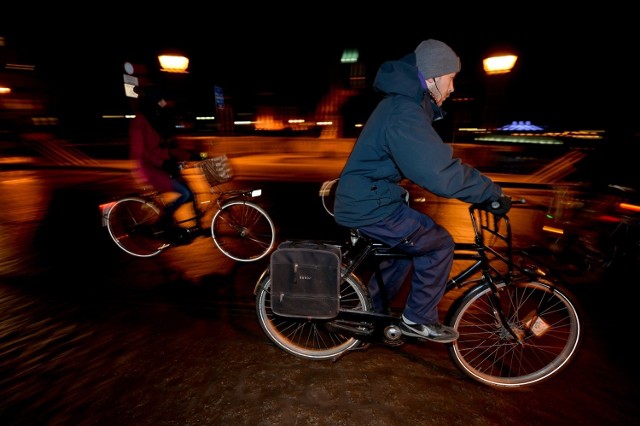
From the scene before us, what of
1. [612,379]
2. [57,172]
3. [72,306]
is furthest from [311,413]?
[57,172]

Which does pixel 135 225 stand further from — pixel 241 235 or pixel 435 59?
pixel 435 59

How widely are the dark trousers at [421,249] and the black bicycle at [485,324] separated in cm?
13

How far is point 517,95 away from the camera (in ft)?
123

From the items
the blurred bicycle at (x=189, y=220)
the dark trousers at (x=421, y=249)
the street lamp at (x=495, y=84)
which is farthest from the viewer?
the street lamp at (x=495, y=84)

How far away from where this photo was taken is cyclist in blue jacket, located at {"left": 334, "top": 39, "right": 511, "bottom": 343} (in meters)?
2.01

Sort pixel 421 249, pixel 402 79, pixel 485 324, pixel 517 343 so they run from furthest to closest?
pixel 485 324, pixel 517 343, pixel 421 249, pixel 402 79

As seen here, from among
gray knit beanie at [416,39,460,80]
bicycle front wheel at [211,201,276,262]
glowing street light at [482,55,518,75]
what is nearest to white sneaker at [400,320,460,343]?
gray knit beanie at [416,39,460,80]

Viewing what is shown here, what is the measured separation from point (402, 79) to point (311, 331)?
2247 mm

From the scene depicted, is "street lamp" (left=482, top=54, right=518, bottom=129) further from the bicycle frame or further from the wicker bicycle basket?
the bicycle frame

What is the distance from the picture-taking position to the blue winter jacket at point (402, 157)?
200cm

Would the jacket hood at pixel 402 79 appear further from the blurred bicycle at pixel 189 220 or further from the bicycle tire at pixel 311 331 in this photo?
the blurred bicycle at pixel 189 220

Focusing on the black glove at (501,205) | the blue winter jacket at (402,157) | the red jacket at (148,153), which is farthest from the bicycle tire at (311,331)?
the red jacket at (148,153)

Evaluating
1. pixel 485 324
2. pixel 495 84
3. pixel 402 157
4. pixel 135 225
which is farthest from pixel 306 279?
pixel 495 84

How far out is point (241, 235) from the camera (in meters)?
4.79
